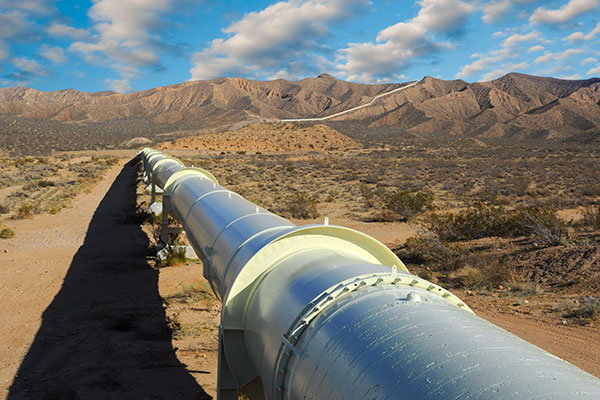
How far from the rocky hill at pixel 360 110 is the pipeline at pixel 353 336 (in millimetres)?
100662

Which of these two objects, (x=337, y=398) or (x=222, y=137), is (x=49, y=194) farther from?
(x=222, y=137)

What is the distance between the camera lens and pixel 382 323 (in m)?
2.02

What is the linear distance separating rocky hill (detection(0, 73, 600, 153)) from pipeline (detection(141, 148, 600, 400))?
330ft

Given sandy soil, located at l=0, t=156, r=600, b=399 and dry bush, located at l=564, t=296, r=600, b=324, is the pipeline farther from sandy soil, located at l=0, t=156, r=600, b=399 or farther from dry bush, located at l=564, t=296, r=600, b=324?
dry bush, located at l=564, t=296, r=600, b=324

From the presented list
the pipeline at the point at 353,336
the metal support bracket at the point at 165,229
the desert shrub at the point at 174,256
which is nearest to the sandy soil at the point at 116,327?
the desert shrub at the point at 174,256

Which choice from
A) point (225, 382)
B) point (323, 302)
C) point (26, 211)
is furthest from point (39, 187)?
point (323, 302)

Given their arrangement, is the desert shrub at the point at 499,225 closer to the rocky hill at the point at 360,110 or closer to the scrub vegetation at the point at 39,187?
the scrub vegetation at the point at 39,187

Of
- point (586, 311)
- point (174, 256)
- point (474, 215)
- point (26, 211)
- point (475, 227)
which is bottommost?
point (586, 311)

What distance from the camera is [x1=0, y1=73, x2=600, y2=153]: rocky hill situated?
11948cm

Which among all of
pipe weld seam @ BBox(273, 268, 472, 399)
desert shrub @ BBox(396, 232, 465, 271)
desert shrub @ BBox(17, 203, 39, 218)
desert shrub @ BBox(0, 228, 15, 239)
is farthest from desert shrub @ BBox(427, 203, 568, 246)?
desert shrub @ BBox(17, 203, 39, 218)

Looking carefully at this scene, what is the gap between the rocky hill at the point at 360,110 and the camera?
392 ft

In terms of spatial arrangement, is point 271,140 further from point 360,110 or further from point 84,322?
point 360,110

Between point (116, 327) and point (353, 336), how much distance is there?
630cm

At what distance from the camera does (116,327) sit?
729cm
